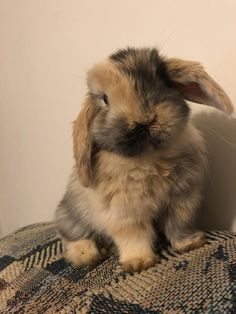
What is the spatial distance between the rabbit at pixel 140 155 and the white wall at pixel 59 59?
14 centimetres

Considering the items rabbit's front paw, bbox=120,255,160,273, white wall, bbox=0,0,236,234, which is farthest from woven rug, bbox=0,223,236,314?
white wall, bbox=0,0,236,234

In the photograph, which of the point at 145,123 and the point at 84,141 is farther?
the point at 84,141

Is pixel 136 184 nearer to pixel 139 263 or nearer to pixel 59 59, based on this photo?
pixel 139 263

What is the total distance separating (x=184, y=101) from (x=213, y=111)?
7.9 inches

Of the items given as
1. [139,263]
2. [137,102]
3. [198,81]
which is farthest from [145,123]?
[139,263]

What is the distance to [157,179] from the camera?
38.3 inches

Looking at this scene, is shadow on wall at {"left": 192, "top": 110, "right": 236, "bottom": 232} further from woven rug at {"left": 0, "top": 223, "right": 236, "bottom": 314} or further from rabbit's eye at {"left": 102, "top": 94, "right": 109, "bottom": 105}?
rabbit's eye at {"left": 102, "top": 94, "right": 109, "bottom": 105}

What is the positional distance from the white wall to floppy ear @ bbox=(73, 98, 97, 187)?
1.04 feet

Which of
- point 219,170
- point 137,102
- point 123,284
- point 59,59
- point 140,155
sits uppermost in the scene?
point 59,59

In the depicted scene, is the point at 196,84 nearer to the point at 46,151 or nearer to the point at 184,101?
the point at 184,101

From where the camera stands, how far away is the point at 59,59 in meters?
1.57

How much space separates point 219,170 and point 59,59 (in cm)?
75

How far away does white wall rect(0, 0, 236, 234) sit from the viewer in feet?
3.49

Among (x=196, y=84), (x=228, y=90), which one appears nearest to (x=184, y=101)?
(x=196, y=84)
